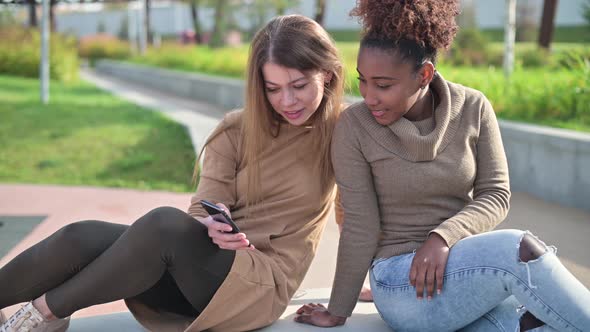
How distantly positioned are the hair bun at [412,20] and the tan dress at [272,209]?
1.74 ft

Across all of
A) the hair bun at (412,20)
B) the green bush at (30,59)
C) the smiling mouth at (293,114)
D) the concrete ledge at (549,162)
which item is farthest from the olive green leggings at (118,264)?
the green bush at (30,59)

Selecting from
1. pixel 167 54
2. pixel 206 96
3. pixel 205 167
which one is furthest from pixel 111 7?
pixel 205 167

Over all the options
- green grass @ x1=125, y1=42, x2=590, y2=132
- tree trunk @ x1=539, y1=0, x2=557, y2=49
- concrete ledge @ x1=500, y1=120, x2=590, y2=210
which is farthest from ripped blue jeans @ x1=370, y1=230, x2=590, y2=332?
tree trunk @ x1=539, y1=0, x2=557, y2=49

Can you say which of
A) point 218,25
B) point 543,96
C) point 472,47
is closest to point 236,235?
point 543,96

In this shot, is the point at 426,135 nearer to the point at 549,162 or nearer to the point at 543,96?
the point at 549,162

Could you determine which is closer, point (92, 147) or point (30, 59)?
point (92, 147)

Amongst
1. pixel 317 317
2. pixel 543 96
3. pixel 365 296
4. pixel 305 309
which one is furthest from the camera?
pixel 543 96

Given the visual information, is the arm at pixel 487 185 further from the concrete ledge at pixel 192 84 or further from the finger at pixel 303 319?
the concrete ledge at pixel 192 84

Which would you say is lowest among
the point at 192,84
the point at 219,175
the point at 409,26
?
the point at 192,84

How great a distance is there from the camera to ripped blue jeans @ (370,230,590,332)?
2367 millimetres

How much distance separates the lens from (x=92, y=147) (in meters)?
8.32

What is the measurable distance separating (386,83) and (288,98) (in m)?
0.38

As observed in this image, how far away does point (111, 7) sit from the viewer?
48.7 m

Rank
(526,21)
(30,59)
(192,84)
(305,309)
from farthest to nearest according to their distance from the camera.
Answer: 1. (526,21)
2. (30,59)
3. (192,84)
4. (305,309)
